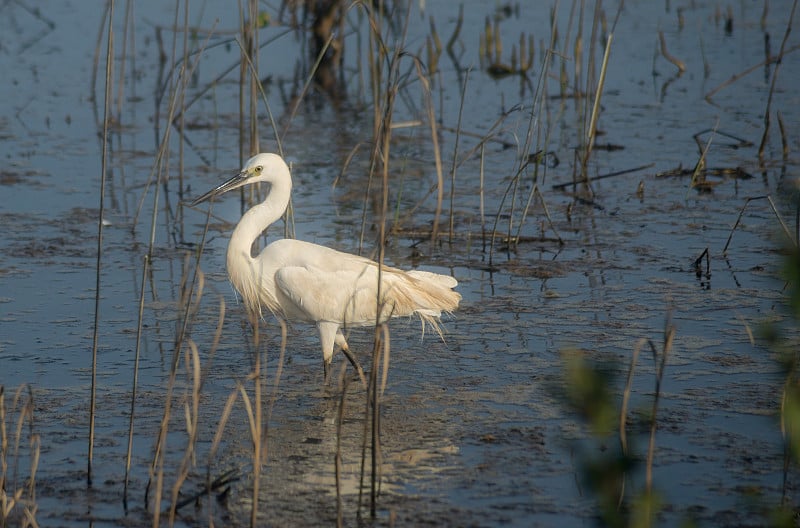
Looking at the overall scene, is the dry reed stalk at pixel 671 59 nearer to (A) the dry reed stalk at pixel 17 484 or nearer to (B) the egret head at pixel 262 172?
(B) the egret head at pixel 262 172

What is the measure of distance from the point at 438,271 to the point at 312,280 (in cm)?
176

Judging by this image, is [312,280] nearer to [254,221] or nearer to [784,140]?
[254,221]

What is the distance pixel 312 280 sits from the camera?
5586 mm

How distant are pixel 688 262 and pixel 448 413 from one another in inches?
108

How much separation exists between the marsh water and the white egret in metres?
0.31

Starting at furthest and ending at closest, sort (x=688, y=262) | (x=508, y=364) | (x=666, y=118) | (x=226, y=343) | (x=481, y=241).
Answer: (x=666, y=118) → (x=481, y=241) → (x=688, y=262) → (x=226, y=343) → (x=508, y=364)

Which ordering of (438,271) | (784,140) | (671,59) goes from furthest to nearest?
(671,59)
(784,140)
(438,271)

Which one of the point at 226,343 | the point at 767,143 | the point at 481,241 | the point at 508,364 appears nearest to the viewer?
the point at 508,364


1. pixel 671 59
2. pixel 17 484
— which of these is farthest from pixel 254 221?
pixel 671 59

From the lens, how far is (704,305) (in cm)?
645

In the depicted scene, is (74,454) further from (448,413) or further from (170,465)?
(448,413)

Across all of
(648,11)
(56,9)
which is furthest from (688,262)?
(56,9)

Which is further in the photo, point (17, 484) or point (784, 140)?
point (784, 140)

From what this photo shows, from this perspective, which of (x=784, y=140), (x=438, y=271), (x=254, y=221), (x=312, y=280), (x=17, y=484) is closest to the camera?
(x=17, y=484)
